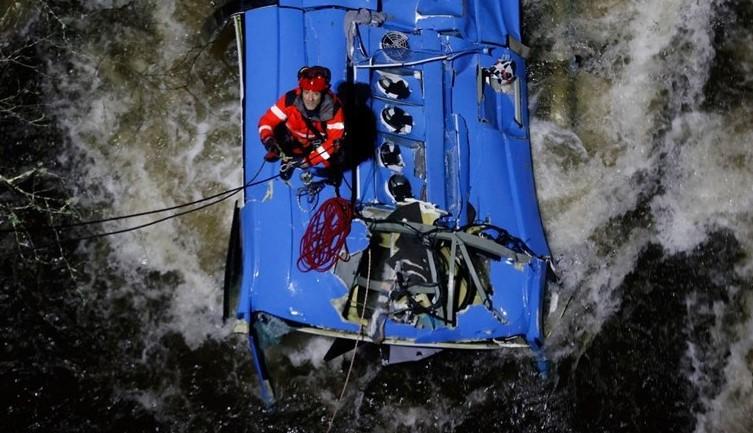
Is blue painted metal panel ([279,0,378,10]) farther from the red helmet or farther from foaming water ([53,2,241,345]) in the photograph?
foaming water ([53,2,241,345])

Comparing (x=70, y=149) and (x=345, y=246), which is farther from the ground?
(x=70, y=149)

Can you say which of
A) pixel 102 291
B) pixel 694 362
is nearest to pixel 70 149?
pixel 102 291

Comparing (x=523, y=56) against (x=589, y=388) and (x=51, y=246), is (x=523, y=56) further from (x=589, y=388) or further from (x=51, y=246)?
(x=51, y=246)

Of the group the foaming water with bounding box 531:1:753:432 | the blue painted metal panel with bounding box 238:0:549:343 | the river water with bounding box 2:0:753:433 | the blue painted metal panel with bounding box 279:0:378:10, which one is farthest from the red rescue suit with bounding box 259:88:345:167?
the foaming water with bounding box 531:1:753:432

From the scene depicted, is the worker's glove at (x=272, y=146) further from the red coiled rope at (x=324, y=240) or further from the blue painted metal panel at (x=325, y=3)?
the blue painted metal panel at (x=325, y=3)

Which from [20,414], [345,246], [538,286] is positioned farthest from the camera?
[20,414]

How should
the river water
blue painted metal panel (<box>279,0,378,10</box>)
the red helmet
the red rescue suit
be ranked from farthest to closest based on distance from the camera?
the river water < blue painted metal panel (<box>279,0,378,10</box>) < the red rescue suit < the red helmet

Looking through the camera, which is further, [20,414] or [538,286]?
[20,414]
